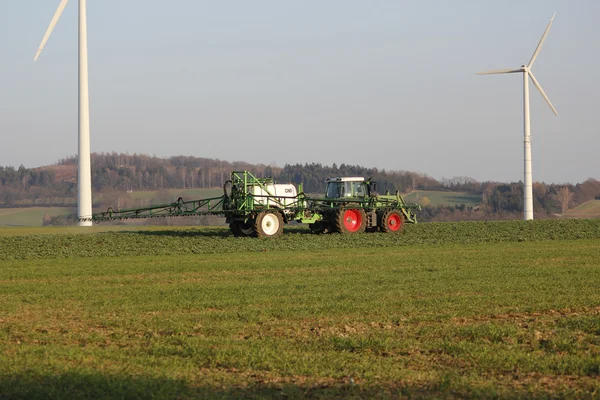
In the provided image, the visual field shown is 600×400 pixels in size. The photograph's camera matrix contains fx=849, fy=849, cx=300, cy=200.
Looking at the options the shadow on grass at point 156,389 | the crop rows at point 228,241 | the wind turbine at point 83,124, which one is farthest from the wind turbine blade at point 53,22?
the shadow on grass at point 156,389

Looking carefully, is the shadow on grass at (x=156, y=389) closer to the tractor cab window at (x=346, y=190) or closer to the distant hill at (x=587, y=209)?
the tractor cab window at (x=346, y=190)

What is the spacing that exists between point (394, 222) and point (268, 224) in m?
7.40

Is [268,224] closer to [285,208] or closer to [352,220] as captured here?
[285,208]

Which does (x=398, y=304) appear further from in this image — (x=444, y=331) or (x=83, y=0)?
(x=83, y=0)

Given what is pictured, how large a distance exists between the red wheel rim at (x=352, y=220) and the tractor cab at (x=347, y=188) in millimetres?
1213

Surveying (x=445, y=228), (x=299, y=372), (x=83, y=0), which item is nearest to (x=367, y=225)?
(x=445, y=228)

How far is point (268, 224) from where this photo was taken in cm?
3728

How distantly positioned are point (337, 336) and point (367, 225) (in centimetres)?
2854

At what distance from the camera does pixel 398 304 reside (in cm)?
1573

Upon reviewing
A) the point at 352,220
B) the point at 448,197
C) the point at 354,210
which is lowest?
the point at 352,220

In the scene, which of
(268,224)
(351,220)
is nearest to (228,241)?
(268,224)

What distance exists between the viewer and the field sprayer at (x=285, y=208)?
3741 cm

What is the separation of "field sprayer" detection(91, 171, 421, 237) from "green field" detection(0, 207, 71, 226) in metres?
48.6

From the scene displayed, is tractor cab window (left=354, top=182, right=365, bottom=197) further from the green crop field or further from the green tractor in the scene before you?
the green crop field
